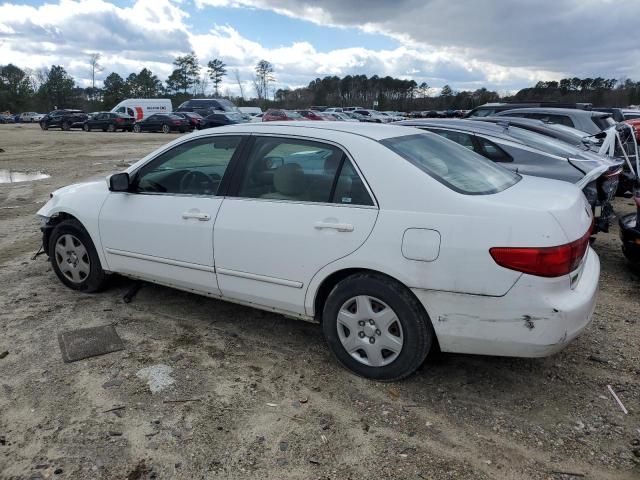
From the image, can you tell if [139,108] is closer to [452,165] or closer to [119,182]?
[119,182]

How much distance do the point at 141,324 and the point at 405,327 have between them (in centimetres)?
229

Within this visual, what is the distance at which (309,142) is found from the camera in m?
3.57

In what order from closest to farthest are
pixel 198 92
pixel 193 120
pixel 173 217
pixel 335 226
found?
pixel 335 226 → pixel 173 217 → pixel 193 120 → pixel 198 92

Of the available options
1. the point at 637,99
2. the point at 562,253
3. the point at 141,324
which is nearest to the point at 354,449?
the point at 562,253

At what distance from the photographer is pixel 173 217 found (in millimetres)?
3957

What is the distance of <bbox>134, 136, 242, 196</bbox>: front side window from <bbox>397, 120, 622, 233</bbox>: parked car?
3.71 m

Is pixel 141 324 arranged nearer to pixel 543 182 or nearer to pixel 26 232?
pixel 543 182

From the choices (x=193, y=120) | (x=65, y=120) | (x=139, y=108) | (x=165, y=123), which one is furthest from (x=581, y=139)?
(x=65, y=120)

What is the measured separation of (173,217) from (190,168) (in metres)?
0.53

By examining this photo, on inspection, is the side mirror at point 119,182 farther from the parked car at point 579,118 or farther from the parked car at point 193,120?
the parked car at point 193,120

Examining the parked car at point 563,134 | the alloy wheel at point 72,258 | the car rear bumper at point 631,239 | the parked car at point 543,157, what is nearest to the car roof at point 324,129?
the alloy wheel at point 72,258

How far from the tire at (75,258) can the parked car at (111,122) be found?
33.4 metres

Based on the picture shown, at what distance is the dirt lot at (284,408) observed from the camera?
2.63m

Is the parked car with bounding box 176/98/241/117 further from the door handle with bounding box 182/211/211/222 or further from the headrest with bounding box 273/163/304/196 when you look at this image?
the headrest with bounding box 273/163/304/196
